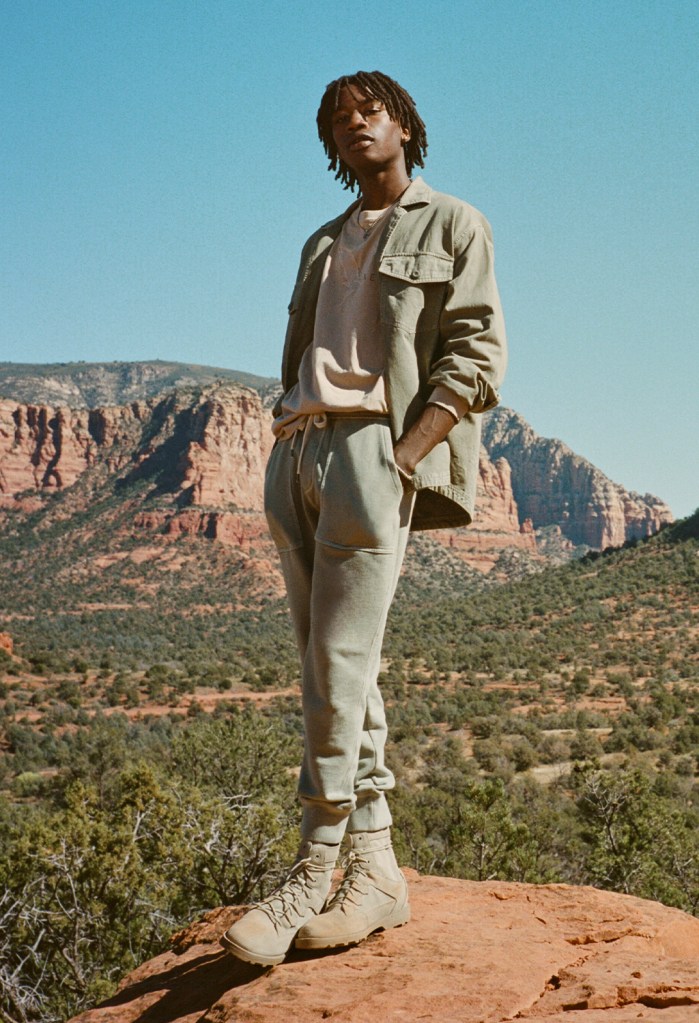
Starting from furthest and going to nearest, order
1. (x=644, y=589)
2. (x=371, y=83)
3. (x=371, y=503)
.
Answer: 1. (x=644, y=589)
2. (x=371, y=83)
3. (x=371, y=503)

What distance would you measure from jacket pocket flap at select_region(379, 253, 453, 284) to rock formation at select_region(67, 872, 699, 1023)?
6.71 ft

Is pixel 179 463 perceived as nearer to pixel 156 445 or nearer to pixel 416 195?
pixel 156 445

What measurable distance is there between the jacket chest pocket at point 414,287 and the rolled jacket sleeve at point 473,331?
0.11 feet

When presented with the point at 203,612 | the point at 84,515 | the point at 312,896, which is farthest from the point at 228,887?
the point at 84,515

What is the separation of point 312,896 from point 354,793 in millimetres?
330

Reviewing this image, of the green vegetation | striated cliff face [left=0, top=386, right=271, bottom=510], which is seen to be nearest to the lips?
the green vegetation

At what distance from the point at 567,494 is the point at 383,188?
13198 cm

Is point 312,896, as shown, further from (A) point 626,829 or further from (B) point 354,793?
(A) point 626,829

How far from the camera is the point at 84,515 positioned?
78.9 meters

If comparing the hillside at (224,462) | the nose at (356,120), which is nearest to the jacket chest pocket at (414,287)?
the nose at (356,120)

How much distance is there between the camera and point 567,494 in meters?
132

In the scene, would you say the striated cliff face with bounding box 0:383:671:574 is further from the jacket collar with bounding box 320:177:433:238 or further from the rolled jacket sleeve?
the rolled jacket sleeve

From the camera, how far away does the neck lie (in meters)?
3.32

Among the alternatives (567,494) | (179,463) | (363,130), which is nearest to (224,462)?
(179,463)
